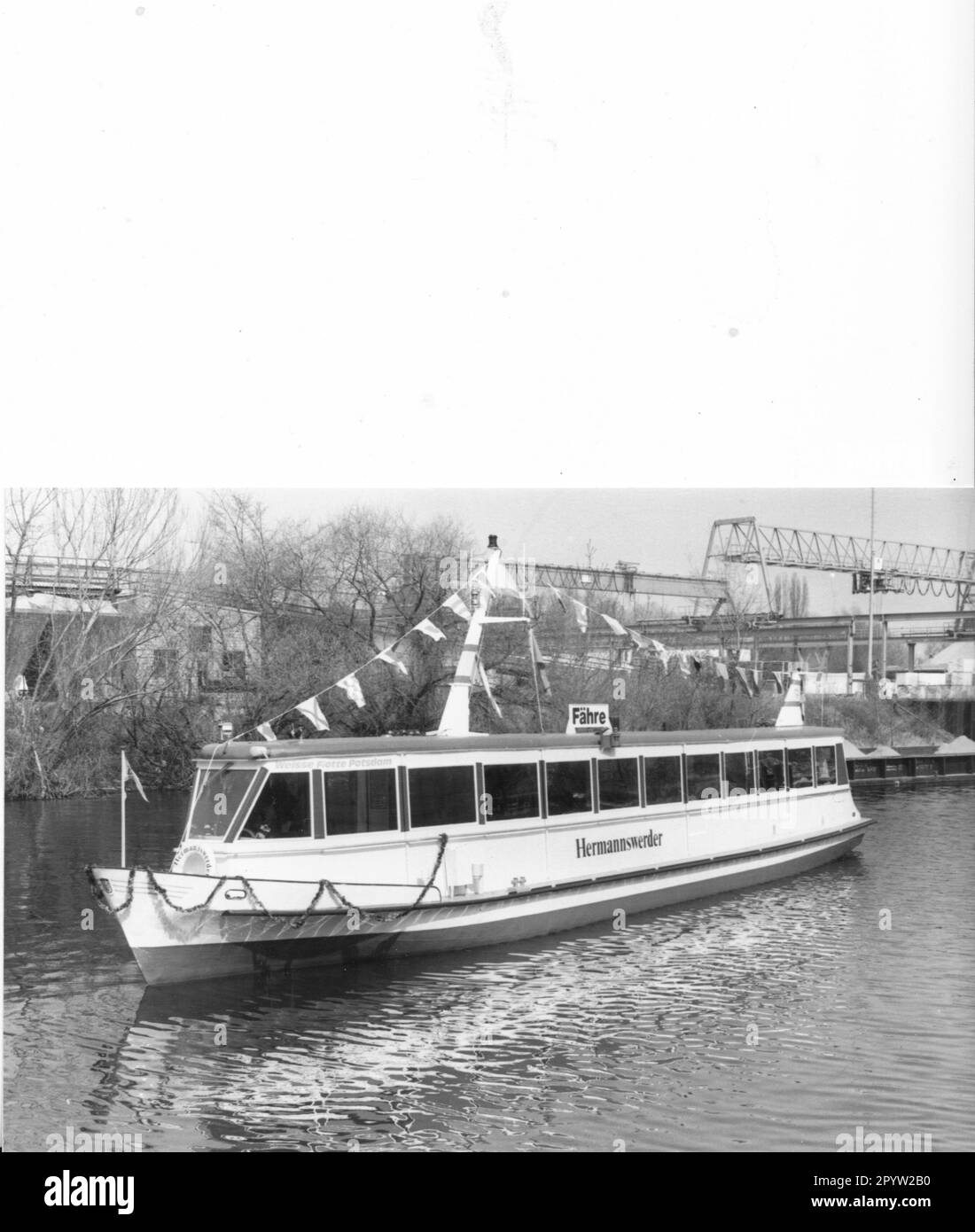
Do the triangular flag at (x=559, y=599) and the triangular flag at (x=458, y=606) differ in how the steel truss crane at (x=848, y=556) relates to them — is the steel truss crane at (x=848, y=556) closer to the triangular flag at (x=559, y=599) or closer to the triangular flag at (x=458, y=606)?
the triangular flag at (x=559, y=599)

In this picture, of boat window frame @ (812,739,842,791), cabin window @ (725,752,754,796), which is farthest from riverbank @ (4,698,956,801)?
cabin window @ (725,752,754,796)

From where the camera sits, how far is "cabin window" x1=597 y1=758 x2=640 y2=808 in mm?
9102

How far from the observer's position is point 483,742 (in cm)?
852

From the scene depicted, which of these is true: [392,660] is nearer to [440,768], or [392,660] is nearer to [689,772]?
[440,768]

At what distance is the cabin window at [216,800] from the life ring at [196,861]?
0.08m

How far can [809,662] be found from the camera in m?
8.59

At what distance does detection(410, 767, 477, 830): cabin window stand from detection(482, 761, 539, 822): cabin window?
12cm

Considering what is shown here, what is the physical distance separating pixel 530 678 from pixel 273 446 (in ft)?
11.0

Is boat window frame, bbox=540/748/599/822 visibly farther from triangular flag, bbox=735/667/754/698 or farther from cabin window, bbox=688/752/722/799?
triangular flag, bbox=735/667/754/698

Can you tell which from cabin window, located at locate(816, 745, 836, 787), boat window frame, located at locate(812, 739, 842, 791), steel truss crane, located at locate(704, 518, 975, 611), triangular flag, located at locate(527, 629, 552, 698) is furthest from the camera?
cabin window, located at locate(816, 745, 836, 787)

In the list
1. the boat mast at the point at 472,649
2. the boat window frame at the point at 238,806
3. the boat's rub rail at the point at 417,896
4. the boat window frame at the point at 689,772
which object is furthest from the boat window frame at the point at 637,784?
the boat window frame at the point at 238,806

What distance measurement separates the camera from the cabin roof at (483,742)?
307 inches
